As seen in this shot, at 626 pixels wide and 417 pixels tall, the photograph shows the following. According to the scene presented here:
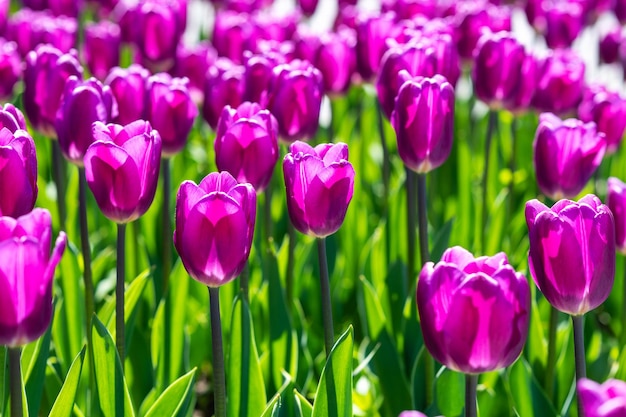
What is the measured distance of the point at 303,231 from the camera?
1.88 meters

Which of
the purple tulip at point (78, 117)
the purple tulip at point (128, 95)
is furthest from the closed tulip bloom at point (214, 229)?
the purple tulip at point (128, 95)

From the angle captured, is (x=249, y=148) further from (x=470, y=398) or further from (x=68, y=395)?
(x=470, y=398)

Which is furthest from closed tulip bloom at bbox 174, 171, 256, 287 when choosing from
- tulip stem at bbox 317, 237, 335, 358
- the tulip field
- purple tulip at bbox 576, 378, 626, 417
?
purple tulip at bbox 576, 378, 626, 417

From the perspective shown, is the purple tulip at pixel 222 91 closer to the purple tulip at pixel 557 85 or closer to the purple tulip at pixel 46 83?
the purple tulip at pixel 46 83

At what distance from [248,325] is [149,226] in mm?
1095

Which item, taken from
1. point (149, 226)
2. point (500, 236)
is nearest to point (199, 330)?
point (149, 226)

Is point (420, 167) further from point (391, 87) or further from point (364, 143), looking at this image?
point (364, 143)

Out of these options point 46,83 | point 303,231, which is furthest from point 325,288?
point 46,83

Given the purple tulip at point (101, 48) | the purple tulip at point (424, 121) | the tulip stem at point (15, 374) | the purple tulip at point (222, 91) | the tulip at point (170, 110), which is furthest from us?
the purple tulip at point (101, 48)

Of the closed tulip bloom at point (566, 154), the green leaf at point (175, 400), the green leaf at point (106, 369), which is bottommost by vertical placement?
the green leaf at point (175, 400)

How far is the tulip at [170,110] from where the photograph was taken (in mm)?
2381

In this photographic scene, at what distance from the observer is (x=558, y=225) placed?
160 centimetres

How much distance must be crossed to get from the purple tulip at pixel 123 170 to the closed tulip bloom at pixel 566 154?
3.02 feet

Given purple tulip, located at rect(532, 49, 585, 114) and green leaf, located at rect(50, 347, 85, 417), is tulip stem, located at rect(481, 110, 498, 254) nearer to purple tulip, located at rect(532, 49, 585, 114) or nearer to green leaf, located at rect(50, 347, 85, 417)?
purple tulip, located at rect(532, 49, 585, 114)
